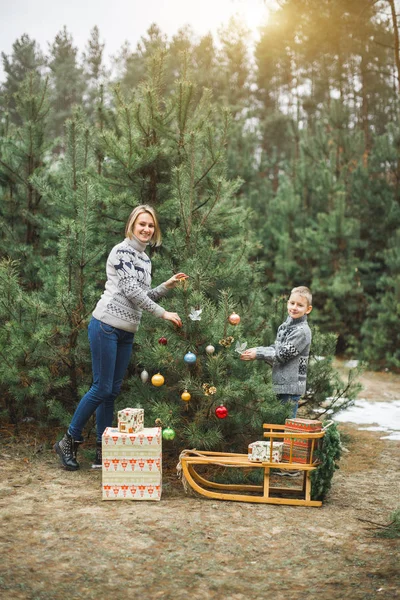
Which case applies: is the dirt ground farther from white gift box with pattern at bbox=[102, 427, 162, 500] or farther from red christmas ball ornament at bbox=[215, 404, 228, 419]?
red christmas ball ornament at bbox=[215, 404, 228, 419]

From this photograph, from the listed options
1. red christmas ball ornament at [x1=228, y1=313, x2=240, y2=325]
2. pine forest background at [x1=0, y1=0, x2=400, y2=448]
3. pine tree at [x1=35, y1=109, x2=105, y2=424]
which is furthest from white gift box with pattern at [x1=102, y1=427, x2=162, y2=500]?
pine tree at [x1=35, y1=109, x2=105, y2=424]

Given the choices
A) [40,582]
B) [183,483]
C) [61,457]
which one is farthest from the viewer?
[61,457]

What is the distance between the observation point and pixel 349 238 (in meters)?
11.6

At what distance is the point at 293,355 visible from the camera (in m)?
4.70

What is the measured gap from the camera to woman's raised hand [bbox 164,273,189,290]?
441 cm

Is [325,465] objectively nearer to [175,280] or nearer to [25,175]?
[175,280]

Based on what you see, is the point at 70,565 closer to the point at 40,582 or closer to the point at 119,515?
the point at 40,582

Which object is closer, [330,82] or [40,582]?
[40,582]

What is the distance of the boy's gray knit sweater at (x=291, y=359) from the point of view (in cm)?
470

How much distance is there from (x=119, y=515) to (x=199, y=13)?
24.0 m

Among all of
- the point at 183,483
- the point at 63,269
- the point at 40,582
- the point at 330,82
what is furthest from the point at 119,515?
the point at 330,82

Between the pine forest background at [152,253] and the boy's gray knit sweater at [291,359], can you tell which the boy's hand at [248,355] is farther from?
the boy's gray knit sweater at [291,359]

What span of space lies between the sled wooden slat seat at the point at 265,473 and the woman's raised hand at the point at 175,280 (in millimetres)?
1198

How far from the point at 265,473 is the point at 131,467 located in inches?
34.9
